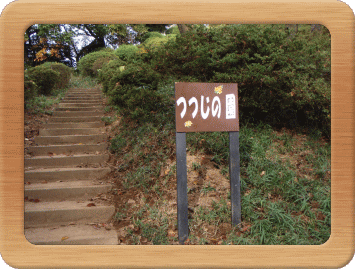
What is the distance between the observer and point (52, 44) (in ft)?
6.34

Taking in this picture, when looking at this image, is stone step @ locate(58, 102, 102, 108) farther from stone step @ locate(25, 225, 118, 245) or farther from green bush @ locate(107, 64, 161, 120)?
stone step @ locate(25, 225, 118, 245)

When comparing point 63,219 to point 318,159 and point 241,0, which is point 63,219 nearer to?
point 241,0

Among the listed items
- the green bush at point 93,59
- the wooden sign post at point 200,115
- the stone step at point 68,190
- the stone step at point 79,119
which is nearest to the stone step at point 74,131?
the stone step at point 79,119

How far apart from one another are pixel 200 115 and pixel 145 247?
120 cm

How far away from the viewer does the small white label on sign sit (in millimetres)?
2174

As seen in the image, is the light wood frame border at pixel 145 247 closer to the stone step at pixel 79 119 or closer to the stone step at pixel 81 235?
the stone step at pixel 81 235

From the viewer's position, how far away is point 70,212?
2.46 meters

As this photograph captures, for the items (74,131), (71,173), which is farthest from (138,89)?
(74,131)

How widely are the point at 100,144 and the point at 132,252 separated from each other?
3.61 m

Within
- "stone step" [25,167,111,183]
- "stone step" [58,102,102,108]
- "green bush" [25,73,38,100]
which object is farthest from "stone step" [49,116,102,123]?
"stone step" [25,167,111,183]

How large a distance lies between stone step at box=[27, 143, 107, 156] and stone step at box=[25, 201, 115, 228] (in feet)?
5.78

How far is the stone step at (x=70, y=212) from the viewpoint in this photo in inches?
91.3

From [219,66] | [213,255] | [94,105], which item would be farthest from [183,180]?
[94,105]

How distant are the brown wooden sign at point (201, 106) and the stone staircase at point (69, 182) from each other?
4.11ft
